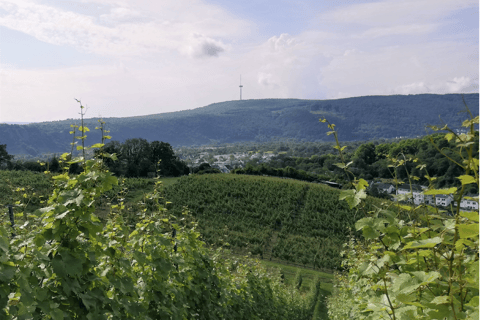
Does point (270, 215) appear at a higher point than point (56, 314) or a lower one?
lower

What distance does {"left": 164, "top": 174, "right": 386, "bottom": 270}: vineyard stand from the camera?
27672 mm

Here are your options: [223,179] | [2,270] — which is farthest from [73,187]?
[223,179]

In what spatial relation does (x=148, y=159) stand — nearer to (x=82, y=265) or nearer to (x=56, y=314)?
(x=82, y=265)

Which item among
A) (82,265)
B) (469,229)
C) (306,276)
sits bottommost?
(306,276)

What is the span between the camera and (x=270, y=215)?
118ft

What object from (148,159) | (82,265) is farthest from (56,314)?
(148,159)

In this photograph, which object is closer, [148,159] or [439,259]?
[439,259]

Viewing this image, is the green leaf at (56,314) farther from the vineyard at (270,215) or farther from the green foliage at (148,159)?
the green foliage at (148,159)

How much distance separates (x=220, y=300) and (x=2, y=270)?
3.24 meters

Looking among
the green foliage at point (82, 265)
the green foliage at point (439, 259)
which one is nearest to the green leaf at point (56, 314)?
the green foliage at point (82, 265)

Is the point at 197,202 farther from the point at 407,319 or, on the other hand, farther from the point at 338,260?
the point at 407,319

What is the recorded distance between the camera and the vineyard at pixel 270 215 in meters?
27.7

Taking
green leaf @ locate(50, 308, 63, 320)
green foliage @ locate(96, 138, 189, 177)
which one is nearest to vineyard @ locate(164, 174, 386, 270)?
green foliage @ locate(96, 138, 189, 177)

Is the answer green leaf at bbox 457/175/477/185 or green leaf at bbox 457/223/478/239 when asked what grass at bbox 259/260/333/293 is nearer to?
green leaf at bbox 457/223/478/239
